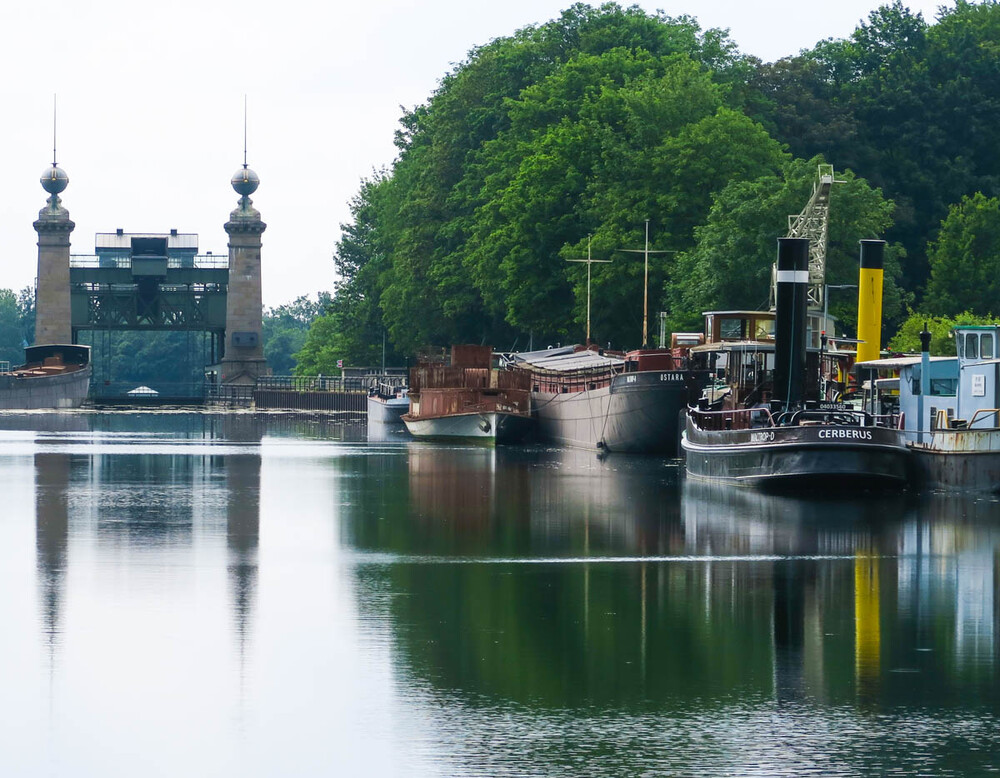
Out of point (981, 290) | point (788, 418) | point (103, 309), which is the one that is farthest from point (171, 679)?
point (103, 309)

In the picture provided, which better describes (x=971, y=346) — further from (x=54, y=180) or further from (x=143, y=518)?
(x=54, y=180)

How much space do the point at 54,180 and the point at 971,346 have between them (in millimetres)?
108171

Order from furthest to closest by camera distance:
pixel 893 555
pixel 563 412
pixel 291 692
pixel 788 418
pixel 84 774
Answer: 1. pixel 563 412
2. pixel 788 418
3. pixel 893 555
4. pixel 291 692
5. pixel 84 774

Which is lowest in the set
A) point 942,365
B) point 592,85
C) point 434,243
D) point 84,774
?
point 84,774

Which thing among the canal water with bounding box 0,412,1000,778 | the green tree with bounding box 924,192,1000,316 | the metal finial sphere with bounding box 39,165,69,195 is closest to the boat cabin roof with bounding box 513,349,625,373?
the green tree with bounding box 924,192,1000,316

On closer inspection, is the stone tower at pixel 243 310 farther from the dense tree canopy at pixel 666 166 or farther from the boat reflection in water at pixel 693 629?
the boat reflection in water at pixel 693 629

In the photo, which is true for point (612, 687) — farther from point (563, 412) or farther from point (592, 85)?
point (592, 85)

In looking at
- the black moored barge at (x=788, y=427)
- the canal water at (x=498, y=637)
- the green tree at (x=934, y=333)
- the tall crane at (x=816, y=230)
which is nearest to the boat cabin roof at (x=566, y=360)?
the tall crane at (x=816, y=230)

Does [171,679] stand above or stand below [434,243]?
below

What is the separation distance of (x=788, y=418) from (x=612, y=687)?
2508 centimetres


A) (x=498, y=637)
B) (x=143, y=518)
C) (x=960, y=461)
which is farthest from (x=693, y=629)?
(x=960, y=461)

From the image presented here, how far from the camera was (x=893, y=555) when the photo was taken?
2605 centimetres

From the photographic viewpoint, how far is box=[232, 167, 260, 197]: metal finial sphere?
13425cm

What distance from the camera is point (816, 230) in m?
64.2
